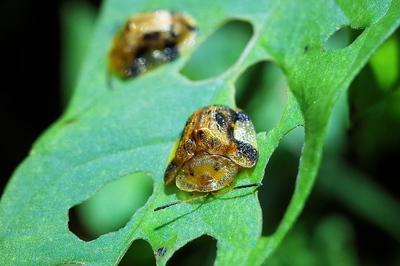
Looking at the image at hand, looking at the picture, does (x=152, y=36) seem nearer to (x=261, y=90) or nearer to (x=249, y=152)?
(x=261, y=90)

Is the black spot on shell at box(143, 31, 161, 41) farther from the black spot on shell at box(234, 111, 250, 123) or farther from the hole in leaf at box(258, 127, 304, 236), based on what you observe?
the black spot on shell at box(234, 111, 250, 123)

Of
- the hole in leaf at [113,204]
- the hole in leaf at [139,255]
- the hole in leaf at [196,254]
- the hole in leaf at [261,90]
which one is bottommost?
the hole in leaf at [196,254]

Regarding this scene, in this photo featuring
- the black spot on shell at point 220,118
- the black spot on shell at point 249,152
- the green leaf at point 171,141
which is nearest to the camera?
the green leaf at point 171,141

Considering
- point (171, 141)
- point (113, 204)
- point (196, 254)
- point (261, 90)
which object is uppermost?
point (171, 141)

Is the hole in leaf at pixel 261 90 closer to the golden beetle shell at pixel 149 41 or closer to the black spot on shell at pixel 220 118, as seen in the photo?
the golden beetle shell at pixel 149 41

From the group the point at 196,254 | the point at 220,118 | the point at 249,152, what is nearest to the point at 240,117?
the point at 220,118

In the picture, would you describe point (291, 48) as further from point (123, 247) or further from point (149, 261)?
point (149, 261)

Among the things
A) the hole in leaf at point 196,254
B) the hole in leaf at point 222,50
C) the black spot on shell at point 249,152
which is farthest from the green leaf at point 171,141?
the hole in leaf at point 196,254
